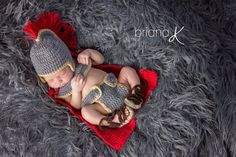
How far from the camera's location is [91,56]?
1.24 m

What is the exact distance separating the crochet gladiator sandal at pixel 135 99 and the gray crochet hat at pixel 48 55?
0.26 metres

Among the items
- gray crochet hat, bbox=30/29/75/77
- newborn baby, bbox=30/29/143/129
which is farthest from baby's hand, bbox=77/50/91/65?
gray crochet hat, bbox=30/29/75/77

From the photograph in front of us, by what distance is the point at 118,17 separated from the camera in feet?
4.13

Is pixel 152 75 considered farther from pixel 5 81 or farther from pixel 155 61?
pixel 5 81

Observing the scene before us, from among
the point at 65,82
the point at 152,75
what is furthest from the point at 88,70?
the point at 152,75

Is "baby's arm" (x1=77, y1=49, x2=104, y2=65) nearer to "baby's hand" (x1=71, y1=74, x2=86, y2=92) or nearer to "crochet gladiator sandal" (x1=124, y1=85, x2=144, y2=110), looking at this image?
"baby's hand" (x1=71, y1=74, x2=86, y2=92)

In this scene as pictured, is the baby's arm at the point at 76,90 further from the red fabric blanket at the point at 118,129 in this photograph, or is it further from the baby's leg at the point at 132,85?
the baby's leg at the point at 132,85

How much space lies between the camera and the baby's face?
3.63 feet

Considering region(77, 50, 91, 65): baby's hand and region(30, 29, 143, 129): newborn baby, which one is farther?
region(77, 50, 91, 65): baby's hand

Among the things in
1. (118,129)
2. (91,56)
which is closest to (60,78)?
(91,56)

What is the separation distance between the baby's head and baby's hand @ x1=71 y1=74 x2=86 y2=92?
37mm

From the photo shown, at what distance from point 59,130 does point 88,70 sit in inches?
10.4

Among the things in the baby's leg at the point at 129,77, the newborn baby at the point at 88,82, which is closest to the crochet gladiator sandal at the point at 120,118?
the newborn baby at the point at 88,82

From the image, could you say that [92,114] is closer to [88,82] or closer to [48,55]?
[88,82]
